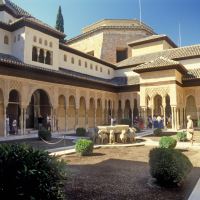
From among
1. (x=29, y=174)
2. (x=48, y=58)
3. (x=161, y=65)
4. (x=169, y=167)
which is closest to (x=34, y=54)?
(x=48, y=58)

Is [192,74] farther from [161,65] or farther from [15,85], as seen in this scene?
[15,85]

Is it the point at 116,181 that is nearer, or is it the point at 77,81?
the point at 116,181

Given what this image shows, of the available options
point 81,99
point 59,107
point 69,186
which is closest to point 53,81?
point 59,107

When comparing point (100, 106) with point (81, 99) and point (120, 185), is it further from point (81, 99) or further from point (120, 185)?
point (120, 185)

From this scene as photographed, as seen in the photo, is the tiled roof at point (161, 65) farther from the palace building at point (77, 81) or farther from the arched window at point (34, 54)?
the arched window at point (34, 54)

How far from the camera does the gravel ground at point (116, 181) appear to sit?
6.01 metres

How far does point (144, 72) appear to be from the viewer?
2747 cm

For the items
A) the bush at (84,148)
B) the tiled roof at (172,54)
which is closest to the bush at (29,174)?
the bush at (84,148)

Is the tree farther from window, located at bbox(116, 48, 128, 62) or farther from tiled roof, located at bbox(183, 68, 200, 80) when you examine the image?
tiled roof, located at bbox(183, 68, 200, 80)

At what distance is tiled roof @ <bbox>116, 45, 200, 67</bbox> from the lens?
3023cm

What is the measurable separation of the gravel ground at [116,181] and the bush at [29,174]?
73.2 inches

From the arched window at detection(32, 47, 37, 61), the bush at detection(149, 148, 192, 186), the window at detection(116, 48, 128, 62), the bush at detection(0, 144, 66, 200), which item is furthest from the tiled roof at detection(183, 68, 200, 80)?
the bush at detection(0, 144, 66, 200)

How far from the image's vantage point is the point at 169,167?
6664 millimetres

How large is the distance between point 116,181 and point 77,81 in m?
19.1
